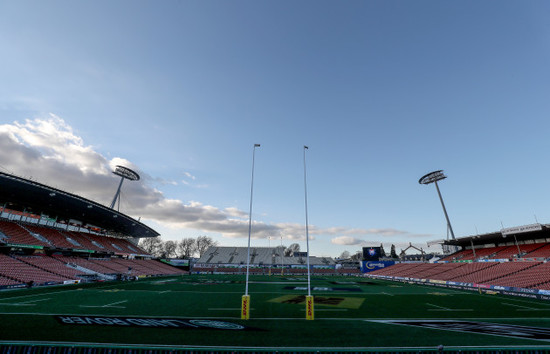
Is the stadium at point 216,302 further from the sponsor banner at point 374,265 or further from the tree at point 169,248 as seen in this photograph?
the tree at point 169,248

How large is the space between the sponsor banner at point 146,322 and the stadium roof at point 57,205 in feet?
100

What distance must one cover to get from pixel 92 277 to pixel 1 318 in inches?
1332

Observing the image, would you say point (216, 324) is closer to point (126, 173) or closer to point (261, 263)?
point (126, 173)

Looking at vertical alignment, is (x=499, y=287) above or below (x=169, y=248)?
below

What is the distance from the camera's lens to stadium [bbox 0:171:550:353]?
11.8 metres

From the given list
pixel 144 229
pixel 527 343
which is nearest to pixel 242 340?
pixel 527 343

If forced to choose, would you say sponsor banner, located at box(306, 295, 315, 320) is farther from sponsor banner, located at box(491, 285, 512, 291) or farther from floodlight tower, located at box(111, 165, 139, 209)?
floodlight tower, located at box(111, 165, 139, 209)

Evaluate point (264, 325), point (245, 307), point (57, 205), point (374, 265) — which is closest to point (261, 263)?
point (374, 265)

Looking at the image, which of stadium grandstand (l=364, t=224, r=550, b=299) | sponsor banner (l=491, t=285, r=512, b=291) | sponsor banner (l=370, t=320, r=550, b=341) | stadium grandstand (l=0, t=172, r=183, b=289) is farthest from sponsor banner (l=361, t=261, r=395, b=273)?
sponsor banner (l=370, t=320, r=550, b=341)

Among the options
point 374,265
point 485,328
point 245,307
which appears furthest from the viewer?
point 374,265

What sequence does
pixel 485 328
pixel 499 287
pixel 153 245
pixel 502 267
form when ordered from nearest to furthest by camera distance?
pixel 485 328
pixel 499 287
pixel 502 267
pixel 153 245

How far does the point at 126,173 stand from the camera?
7662cm

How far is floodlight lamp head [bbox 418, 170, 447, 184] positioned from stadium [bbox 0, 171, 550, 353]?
64.9 ft

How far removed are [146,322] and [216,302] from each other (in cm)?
1006
